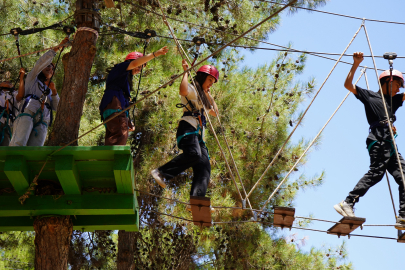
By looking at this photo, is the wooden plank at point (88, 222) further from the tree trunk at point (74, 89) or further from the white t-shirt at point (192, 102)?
the white t-shirt at point (192, 102)

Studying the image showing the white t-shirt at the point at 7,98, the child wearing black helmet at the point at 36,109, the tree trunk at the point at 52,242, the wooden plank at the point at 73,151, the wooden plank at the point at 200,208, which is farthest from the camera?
the white t-shirt at the point at 7,98

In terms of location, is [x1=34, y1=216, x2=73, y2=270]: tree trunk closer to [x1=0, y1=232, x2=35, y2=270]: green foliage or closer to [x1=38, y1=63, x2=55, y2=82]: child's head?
[x1=38, y1=63, x2=55, y2=82]: child's head

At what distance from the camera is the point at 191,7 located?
812 cm

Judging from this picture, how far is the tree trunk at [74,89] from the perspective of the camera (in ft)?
14.5

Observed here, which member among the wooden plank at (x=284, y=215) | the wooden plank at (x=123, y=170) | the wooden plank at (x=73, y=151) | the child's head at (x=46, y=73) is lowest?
the wooden plank at (x=284, y=215)

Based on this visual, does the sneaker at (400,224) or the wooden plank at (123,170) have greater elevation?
the wooden plank at (123,170)

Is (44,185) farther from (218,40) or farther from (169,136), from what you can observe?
(218,40)

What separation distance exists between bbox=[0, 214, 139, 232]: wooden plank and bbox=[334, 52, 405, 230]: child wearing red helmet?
1.87 meters

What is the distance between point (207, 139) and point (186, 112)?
10.2 ft

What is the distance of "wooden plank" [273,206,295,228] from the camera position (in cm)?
443

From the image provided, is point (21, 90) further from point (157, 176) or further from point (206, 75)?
point (206, 75)

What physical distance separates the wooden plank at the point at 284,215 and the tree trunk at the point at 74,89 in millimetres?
1830

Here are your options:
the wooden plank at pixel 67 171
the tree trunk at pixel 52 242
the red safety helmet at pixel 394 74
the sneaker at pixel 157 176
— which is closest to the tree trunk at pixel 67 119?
the tree trunk at pixel 52 242

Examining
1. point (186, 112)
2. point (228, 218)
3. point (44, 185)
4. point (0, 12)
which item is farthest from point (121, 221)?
point (0, 12)
